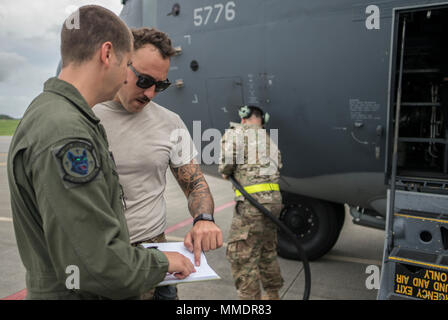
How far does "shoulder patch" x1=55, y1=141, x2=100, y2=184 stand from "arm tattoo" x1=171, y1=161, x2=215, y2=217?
3.11 feet

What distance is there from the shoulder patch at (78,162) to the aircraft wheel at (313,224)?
397 cm

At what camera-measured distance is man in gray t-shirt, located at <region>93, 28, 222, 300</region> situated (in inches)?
72.1

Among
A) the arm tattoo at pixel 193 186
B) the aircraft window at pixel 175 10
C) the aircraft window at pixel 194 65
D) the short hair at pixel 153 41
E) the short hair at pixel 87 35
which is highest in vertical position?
the aircraft window at pixel 175 10

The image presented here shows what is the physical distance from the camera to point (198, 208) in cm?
191

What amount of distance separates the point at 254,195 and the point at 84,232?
259 cm

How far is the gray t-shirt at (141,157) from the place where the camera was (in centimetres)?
184

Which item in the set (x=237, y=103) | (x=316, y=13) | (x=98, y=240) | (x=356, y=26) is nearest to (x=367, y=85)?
(x=356, y=26)

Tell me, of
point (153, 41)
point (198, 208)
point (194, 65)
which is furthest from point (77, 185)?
point (194, 65)

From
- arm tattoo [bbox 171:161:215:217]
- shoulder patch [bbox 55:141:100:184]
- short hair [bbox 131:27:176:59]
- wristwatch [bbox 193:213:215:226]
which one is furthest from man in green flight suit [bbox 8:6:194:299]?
arm tattoo [bbox 171:161:215:217]

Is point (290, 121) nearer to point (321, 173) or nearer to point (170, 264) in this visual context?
point (321, 173)

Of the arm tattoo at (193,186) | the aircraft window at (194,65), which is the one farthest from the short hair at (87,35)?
the aircraft window at (194,65)

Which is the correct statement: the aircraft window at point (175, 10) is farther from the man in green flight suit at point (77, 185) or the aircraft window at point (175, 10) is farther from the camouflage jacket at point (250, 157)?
the man in green flight suit at point (77, 185)

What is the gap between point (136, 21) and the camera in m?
4.63

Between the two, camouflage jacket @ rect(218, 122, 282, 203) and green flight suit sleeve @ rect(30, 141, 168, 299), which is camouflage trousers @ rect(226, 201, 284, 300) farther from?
green flight suit sleeve @ rect(30, 141, 168, 299)
